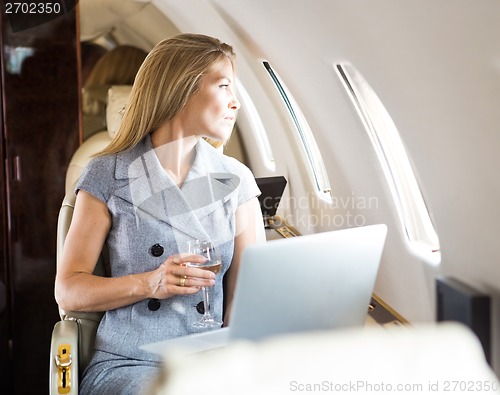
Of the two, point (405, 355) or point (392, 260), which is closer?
point (405, 355)

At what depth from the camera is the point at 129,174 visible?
209 cm

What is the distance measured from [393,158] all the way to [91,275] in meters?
0.74

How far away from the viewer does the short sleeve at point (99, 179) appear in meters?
2.03

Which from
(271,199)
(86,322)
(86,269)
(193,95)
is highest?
(193,95)

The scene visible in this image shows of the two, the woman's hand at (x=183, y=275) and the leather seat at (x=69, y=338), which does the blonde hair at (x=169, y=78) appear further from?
the woman's hand at (x=183, y=275)

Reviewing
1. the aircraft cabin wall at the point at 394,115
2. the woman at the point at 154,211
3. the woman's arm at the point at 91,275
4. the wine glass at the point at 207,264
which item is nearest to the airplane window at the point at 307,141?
the aircraft cabin wall at the point at 394,115

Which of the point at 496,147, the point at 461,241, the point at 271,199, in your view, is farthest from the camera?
the point at 271,199

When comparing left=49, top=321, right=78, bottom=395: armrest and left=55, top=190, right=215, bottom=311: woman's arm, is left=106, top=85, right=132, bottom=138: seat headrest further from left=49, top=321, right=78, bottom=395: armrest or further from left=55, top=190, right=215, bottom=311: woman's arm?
left=49, top=321, right=78, bottom=395: armrest

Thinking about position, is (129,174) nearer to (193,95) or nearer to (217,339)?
(193,95)

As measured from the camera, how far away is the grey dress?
2049 millimetres

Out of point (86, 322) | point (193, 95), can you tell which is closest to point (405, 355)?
point (193, 95)

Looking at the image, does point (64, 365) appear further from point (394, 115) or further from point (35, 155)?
point (35, 155)

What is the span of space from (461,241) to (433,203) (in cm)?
11

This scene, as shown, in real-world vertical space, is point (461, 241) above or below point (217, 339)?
above
